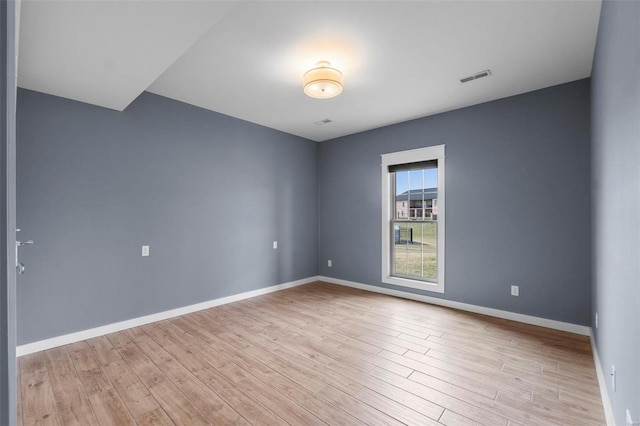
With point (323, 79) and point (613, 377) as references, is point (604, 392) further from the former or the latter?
point (323, 79)

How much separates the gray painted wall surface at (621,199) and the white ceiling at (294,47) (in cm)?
57

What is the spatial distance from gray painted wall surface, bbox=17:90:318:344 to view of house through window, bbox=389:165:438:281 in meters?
1.93

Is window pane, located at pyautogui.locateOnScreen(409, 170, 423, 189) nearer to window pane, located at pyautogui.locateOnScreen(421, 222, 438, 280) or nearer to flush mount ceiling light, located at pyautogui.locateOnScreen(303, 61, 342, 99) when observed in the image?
window pane, located at pyautogui.locateOnScreen(421, 222, 438, 280)

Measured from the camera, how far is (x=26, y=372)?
240cm

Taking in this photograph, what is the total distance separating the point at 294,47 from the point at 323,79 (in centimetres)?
37

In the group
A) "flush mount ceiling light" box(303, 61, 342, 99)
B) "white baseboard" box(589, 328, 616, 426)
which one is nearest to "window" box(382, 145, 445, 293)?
"white baseboard" box(589, 328, 616, 426)

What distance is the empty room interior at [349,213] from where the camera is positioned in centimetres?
187

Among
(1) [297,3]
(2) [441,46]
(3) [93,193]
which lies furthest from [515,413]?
(3) [93,193]

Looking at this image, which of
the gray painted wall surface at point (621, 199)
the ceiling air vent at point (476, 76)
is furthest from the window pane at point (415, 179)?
the gray painted wall surface at point (621, 199)

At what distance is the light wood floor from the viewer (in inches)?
74.9

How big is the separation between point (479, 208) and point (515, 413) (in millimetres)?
2486

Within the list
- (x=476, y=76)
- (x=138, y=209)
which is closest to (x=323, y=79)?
(x=476, y=76)

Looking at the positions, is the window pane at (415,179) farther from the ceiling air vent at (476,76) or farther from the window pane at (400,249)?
the ceiling air vent at (476,76)

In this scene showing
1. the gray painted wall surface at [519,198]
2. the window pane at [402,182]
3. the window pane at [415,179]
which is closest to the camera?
the gray painted wall surface at [519,198]
